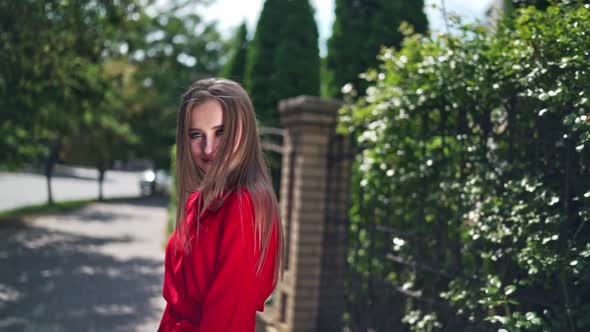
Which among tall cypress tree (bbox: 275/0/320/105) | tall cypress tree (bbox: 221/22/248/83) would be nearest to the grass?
tall cypress tree (bbox: 221/22/248/83)

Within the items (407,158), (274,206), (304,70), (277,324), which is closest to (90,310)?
(277,324)

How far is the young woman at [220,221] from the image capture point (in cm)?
155

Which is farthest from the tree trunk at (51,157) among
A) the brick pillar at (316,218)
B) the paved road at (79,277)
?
the brick pillar at (316,218)

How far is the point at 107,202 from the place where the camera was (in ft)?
76.5

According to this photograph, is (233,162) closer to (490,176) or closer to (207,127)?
(207,127)

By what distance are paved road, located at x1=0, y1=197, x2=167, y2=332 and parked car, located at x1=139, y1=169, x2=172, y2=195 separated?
14.5 metres

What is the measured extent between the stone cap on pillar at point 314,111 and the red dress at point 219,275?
2854 millimetres

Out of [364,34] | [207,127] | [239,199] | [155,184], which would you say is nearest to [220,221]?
[239,199]

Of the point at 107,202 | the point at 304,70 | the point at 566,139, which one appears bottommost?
the point at 107,202

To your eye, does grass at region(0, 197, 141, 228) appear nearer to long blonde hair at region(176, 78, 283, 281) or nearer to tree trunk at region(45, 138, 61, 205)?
tree trunk at region(45, 138, 61, 205)

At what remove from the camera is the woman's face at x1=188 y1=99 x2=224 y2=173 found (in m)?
1.73

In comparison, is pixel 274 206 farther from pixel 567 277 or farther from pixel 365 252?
pixel 365 252

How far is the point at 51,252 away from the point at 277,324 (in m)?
6.55

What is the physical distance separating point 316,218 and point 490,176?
81.7 inches
